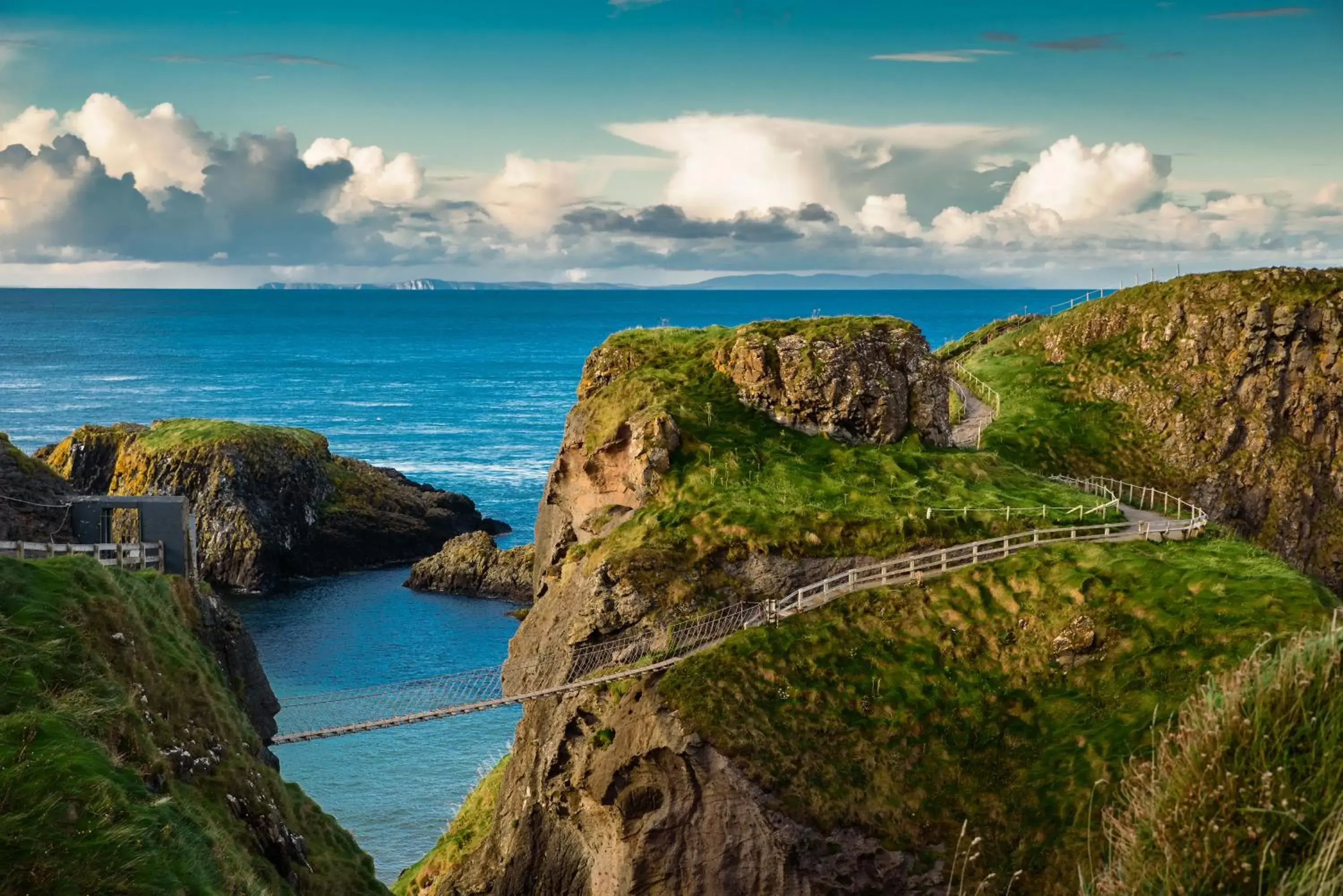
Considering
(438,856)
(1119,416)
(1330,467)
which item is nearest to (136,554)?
(438,856)

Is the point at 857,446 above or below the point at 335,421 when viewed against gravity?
above

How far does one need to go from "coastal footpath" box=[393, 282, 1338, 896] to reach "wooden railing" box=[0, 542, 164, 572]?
46.5 feet

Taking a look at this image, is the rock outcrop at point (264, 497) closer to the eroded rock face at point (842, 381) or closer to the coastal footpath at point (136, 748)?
the eroded rock face at point (842, 381)

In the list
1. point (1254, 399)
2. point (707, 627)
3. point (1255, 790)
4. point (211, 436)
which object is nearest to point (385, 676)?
point (707, 627)

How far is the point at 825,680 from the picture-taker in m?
39.8

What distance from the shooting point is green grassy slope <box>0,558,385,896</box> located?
19266mm

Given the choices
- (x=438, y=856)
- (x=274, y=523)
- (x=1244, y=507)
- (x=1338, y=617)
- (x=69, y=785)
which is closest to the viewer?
(x=69, y=785)

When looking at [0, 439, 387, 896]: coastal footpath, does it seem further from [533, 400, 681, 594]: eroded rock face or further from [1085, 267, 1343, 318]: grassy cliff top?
[1085, 267, 1343, 318]: grassy cliff top

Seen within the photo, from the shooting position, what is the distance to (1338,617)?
37.3 m

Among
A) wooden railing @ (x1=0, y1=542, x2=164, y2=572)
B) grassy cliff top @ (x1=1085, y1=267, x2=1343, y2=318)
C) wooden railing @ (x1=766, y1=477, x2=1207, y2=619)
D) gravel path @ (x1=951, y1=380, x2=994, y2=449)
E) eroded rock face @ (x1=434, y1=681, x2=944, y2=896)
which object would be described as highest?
grassy cliff top @ (x1=1085, y1=267, x2=1343, y2=318)

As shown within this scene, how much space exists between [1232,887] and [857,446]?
37118 mm

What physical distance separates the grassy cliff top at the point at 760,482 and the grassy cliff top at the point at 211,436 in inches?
1654

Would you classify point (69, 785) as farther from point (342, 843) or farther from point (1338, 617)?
point (1338, 617)

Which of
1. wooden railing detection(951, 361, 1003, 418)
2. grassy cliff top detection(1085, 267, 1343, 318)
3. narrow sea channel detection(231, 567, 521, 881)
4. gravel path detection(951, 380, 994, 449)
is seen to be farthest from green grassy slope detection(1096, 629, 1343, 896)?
grassy cliff top detection(1085, 267, 1343, 318)
